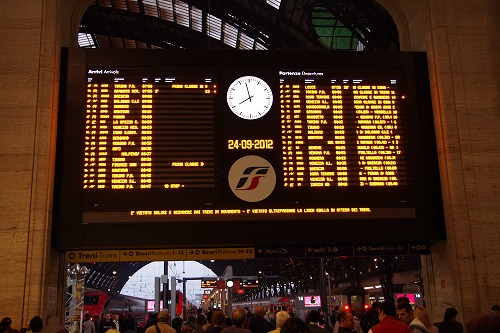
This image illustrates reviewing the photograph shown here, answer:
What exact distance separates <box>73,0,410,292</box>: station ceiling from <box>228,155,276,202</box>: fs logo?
13689mm

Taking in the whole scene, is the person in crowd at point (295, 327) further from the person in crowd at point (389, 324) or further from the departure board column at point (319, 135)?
the departure board column at point (319, 135)

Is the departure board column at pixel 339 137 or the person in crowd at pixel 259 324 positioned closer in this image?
the person in crowd at pixel 259 324

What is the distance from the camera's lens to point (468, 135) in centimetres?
1198

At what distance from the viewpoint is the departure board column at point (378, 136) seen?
1128 cm

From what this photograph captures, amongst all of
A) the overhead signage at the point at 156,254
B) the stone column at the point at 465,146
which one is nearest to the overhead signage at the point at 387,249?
the stone column at the point at 465,146

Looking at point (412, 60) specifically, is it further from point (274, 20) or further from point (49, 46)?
point (274, 20)

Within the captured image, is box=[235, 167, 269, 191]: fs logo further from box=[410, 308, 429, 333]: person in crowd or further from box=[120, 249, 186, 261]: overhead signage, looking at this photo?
box=[410, 308, 429, 333]: person in crowd

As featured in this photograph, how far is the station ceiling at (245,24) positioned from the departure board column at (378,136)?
13394 mm

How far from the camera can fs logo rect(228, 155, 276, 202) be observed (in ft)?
36.1

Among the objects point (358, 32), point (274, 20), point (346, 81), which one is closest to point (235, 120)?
point (346, 81)

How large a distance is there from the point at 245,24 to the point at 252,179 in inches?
826

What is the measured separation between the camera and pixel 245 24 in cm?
3053

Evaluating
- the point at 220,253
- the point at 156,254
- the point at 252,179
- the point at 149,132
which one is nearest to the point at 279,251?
the point at 220,253

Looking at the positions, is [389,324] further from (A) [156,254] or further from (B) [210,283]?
(B) [210,283]
